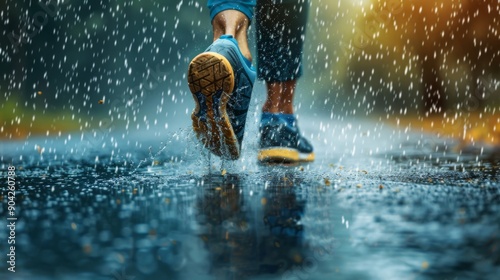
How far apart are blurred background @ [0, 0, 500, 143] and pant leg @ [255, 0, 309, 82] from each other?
282 centimetres

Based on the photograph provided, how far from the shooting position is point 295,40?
4.31 m

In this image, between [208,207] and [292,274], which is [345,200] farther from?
[292,274]

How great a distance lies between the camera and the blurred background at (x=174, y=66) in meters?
8.31

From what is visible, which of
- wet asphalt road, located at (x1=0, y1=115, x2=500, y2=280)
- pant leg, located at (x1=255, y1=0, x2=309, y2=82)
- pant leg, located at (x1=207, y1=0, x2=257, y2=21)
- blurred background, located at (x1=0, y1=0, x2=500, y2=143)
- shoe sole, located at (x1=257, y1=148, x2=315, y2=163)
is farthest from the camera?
blurred background, located at (x1=0, y1=0, x2=500, y2=143)

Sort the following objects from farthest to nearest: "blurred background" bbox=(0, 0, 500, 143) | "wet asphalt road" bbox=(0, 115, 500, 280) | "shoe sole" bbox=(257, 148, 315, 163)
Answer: "blurred background" bbox=(0, 0, 500, 143)
"shoe sole" bbox=(257, 148, 315, 163)
"wet asphalt road" bbox=(0, 115, 500, 280)

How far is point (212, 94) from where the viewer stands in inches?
125

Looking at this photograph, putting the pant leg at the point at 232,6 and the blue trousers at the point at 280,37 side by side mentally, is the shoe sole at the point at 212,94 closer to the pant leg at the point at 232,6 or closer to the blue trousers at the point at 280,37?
the pant leg at the point at 232,6

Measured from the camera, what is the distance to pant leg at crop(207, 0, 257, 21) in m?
3.60

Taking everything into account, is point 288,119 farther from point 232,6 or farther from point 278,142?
point 232,6

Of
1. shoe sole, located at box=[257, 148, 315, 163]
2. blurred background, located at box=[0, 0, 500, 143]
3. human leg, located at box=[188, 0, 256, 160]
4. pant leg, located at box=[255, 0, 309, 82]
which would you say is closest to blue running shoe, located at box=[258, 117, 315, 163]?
shoe sole, located at box=[257, 148, 315, 163]

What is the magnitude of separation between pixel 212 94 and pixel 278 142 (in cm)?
104

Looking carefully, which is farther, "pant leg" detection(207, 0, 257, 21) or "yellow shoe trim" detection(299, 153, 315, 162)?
"yellow shoe trim" detection(299, 153, 315, 162)

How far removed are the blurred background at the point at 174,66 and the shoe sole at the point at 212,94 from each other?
3.74 meters

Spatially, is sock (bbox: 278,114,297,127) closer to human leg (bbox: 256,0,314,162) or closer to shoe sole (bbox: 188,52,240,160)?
human leg (bbox: 256,0,314,162)
